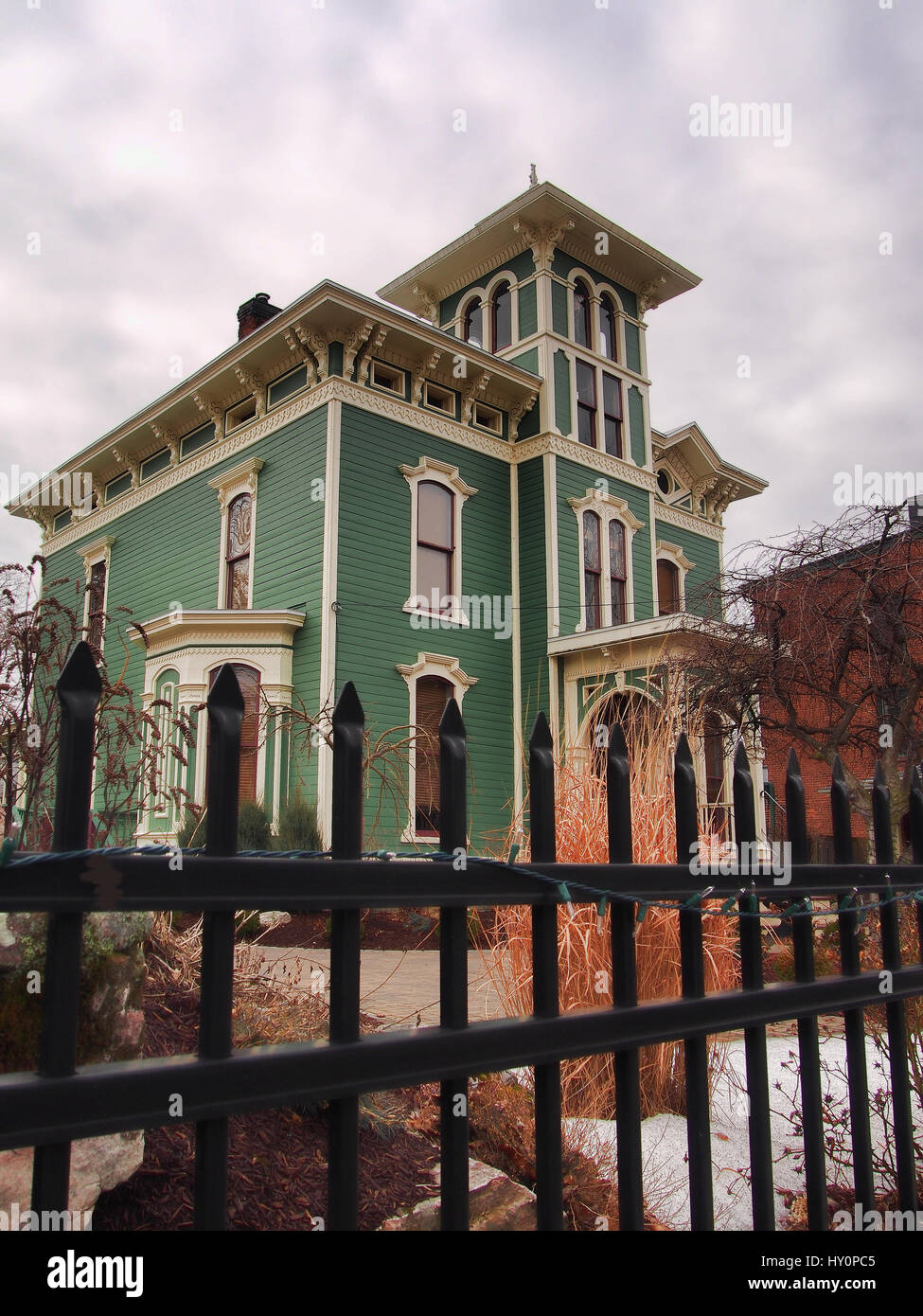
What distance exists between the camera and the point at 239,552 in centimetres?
1650

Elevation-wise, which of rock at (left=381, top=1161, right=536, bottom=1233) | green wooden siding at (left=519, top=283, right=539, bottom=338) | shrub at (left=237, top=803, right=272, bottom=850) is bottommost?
rock at (left=381, top=1161, right=536, bottom=1233)

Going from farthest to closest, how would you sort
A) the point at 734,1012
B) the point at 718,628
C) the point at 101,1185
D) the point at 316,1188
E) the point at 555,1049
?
the point at 718,628 < the point at 316,1188 < the point at 101,1185 < the point at 734,1012 < the point at 555,1049

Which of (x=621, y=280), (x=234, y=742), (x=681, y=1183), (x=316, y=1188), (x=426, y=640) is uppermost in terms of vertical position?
(x=621, y=280)

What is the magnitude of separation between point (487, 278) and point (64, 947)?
746 inches

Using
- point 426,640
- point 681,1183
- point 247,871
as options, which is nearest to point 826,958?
point 681,1183

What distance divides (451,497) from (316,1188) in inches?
558

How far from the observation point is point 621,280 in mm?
18859

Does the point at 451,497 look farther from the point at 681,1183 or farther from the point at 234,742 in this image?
the point at 234,742

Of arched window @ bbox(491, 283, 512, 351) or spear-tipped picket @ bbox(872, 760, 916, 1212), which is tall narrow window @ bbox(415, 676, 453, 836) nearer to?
arched window @ bbox(491, 283, 512, 351)

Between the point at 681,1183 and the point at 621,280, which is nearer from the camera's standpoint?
the point at 681,1183

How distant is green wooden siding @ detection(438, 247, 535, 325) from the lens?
58.1 ft

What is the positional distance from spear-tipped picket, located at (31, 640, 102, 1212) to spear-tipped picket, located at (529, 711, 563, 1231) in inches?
30.3

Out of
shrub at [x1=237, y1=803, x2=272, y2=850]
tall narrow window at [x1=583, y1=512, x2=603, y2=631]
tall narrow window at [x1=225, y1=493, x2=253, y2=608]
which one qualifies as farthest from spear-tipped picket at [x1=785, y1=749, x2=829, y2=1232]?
tall narrow window at [x1=583, y1=512, x2=603, y2=631]

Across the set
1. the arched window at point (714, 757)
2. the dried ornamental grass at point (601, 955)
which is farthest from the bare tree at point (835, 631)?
the dried ornamental grass at point (601, 955)
